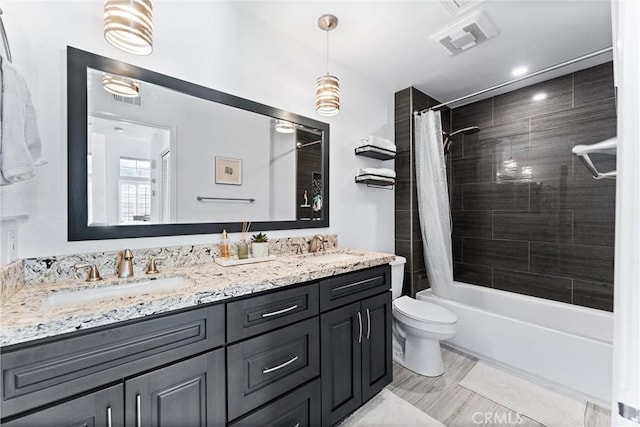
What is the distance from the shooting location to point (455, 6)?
1.70 metres

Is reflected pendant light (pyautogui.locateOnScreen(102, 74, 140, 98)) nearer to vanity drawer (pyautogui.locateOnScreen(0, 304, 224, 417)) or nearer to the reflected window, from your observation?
the reflected window

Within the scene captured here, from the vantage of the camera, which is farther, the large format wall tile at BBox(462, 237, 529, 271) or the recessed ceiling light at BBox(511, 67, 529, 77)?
the large format wall tile at BBox(462, 237, 529, 271)

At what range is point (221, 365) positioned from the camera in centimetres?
108

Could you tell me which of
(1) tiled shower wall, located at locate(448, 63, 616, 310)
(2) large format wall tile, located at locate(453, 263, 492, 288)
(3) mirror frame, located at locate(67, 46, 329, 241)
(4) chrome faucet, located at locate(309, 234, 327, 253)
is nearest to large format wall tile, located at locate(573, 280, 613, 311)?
(1) tiled shower wall, located at locate(448, 63, 616, 310)

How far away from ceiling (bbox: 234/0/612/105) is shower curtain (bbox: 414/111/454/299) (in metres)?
0.48

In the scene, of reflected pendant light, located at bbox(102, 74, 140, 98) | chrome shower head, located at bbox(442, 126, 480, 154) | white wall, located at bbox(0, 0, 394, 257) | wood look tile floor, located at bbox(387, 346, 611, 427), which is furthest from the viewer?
chrome shower head, located at bbox(442, 126, 480, 154)

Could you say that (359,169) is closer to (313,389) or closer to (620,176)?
(313,389)

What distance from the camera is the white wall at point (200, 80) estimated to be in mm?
1158

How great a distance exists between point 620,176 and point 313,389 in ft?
4.67

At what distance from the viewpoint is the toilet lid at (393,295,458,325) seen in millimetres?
2029

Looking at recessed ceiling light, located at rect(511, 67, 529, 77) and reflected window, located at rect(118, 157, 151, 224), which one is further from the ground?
recessed ceiling light, located at rect(511, 67, 529, 77)

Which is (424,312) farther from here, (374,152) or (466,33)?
(466,33)

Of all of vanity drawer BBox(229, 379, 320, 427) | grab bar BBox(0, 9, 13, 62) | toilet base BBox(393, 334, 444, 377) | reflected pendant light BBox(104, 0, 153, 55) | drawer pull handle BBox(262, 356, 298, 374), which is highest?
reflected pendant light BBox(104, 0, 153, 55)

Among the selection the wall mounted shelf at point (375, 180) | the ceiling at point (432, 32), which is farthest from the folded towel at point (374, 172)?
the ceiling at point (432, 32)
